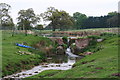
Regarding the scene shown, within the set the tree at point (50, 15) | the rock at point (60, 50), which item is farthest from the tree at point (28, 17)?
the rock at point (60, 50)

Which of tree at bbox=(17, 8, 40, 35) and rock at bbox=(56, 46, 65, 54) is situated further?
tree at bbox=(17, 8, 40, 35)

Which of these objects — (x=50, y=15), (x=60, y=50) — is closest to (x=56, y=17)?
(x=50, y=15)

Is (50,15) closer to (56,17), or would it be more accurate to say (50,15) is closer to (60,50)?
(56,17)

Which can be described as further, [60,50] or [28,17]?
[28,17]

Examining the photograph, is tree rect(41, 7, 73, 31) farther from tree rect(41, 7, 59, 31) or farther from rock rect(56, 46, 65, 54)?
rock rect(56, 46, 65, 54)

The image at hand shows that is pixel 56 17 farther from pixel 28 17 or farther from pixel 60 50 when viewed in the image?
pixel 60 50

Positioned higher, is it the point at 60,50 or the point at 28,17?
the point at 28,17

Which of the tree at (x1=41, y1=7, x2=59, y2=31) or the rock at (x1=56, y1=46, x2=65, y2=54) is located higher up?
the tree at (x1=41, y1=7, x2=59, y2=31)

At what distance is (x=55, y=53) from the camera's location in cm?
7112

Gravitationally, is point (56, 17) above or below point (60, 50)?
above

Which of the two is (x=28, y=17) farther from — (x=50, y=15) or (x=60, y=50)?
(x=60, y=50)

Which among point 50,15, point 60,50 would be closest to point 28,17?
point 50,15

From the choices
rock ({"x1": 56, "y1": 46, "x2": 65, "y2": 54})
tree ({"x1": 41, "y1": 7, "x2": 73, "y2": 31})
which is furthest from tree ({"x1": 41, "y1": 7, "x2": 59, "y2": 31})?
rock ({"x1": 56, "y1": 46, "x2": 65, "y2": 54})

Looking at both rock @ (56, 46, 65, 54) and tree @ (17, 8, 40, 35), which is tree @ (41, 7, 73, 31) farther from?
rock @ (56, 46, 65, 54)
